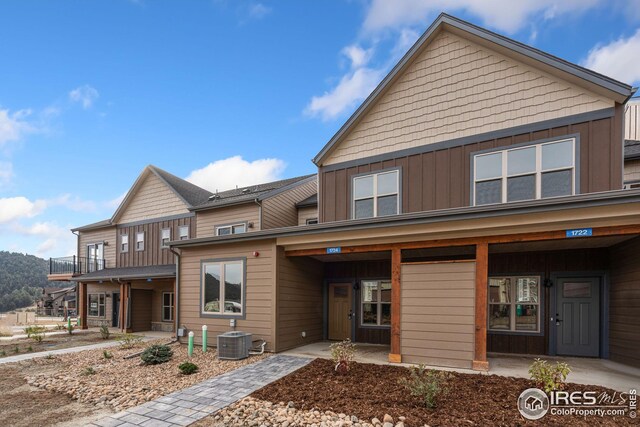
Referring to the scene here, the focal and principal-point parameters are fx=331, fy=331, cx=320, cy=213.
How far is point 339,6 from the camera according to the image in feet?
A: 47.3

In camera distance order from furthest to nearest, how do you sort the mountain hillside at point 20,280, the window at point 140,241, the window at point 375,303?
the mountain hillside at point 20,280 < the window at point 140,241 < the window at point 375,303

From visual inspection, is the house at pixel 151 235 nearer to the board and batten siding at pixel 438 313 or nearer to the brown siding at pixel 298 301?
the brown siding at pixel 298 301

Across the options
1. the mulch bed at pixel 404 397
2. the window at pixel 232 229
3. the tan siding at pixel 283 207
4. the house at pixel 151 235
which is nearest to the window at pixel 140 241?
the house at pixel 151 235

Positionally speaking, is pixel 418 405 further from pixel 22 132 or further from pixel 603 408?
pixel 22 132

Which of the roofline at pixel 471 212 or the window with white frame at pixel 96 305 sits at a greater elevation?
the roofline at pixel 471 212

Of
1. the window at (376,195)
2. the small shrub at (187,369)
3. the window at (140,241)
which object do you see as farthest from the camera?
the window at (140,241)

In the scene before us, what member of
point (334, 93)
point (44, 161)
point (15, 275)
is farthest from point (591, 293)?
point (15, 275)

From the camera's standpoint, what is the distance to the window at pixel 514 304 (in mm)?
9125

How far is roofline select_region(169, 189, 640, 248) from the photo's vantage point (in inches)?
232

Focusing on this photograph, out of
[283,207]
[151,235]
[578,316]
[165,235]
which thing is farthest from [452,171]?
[151,235]

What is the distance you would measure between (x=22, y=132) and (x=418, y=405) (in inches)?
1097

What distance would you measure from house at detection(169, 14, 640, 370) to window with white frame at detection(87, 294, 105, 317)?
34.2 feet

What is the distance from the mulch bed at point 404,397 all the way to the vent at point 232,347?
6.85ft

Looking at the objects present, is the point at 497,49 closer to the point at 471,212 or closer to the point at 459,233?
the point at 471,212
